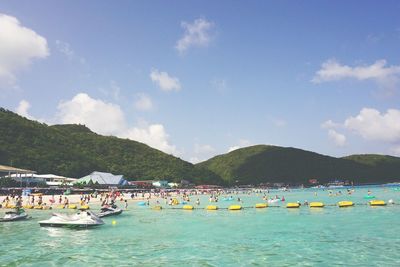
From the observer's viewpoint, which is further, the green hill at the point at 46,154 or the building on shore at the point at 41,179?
the green hill at the point at 46,154

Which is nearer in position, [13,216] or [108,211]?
Result: [13,216]

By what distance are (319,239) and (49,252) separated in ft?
67.0

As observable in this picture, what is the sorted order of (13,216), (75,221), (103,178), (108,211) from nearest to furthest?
(75,221)
(13,216)
(108,211)
(103,178)

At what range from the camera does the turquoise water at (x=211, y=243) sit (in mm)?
23516

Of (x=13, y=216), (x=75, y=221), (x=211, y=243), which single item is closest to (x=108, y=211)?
(x=13, y=216)

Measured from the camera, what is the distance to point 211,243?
99.0 feet

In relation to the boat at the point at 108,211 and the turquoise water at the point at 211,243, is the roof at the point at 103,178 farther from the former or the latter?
the turquoise water at the point at 211,243

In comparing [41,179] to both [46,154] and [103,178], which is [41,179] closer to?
[103,178]

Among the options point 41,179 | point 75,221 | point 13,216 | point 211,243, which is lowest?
point 211,243

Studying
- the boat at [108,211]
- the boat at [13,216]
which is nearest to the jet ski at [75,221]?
the boat at [13,216]

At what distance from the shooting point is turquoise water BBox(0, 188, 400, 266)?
2352cm

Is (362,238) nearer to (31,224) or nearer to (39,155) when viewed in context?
(31,224)

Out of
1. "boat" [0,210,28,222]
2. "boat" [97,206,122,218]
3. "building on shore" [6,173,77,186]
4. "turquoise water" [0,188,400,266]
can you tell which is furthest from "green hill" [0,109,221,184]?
"turquoise water" [0,188,400,266]

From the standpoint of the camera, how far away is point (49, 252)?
26516 millimetres
